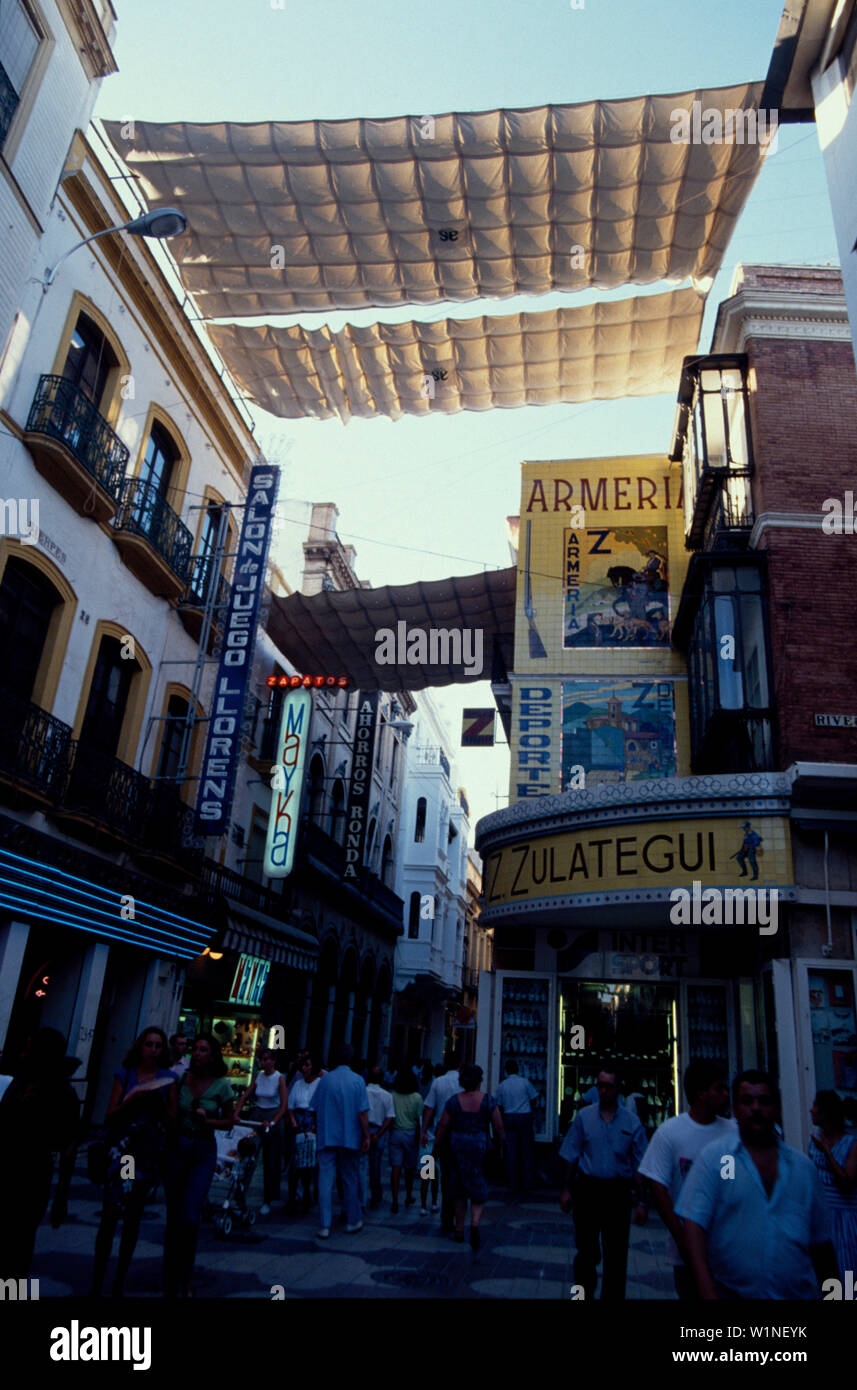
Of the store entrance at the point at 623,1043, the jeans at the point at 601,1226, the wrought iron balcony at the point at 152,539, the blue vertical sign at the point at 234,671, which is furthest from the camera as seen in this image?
the blue vertical sign at the point at 234,671

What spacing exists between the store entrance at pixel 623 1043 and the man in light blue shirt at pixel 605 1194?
346 inches

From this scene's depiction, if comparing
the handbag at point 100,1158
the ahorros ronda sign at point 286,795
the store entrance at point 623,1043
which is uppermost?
the ahorros ronda sign at point 286,795

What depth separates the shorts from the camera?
1262 cm

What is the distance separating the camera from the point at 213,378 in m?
20.9

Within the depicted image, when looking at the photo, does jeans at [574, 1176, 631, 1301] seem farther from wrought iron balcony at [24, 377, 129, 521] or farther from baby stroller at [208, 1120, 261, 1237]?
wrought iron balcony at [24, 377, 129, 521]

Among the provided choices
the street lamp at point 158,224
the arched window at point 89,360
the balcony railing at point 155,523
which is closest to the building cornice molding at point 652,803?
the balcony railing at point 155,523

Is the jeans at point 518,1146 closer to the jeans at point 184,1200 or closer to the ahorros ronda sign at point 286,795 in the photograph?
the ahorros ronda sign at point 286,795

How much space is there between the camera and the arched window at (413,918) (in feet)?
135

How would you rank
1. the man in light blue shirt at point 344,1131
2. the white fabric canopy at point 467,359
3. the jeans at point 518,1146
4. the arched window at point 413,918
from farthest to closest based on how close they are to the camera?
the arched window at point 413,918 < the white fabric canopy at point 467,359 < the jeans at point 518,1146 < the man in light blue shirt at point 344,1131

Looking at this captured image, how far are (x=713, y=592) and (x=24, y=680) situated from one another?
10909 mm

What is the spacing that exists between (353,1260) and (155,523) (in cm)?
1367

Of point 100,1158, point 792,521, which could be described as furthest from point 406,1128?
point 792,521

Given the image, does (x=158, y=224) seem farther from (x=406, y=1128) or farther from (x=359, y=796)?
(x=359, y=796)

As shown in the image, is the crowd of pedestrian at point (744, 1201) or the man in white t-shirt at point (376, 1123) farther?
the man in white t-shirt at point (376, 1123)
